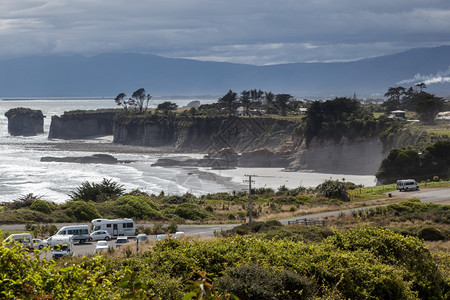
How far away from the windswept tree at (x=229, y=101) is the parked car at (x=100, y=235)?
110 meters

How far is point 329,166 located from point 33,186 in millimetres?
44623

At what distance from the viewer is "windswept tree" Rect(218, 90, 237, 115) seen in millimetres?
143500

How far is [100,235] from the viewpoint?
32.8 m

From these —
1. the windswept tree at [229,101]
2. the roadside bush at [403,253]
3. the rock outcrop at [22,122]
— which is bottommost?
the roadside bush at [403,253]

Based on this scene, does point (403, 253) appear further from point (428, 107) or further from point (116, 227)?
point (428, 107)

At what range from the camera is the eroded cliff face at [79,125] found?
17550cm

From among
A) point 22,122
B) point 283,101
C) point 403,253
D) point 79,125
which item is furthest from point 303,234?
point 22,122

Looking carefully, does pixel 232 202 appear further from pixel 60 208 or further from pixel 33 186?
pixel 33 186

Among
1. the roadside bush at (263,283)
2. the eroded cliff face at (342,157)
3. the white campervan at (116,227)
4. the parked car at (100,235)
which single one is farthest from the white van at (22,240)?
the eroded cliff face at (342,157)

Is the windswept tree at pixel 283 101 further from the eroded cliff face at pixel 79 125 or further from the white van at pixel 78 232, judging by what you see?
the white van at pixel 78 232

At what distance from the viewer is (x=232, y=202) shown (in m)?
55.5

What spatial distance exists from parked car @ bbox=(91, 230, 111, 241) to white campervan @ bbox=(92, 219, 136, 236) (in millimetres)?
1407

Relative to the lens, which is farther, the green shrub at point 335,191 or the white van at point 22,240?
the green shrub at point 335,191

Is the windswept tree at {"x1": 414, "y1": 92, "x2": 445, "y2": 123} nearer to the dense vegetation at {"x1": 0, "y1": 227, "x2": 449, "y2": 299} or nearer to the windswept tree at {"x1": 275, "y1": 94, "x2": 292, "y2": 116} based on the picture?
the windswept tree at {"x1": 275, "y1": 94, "x2": 292, "y2": 116}
